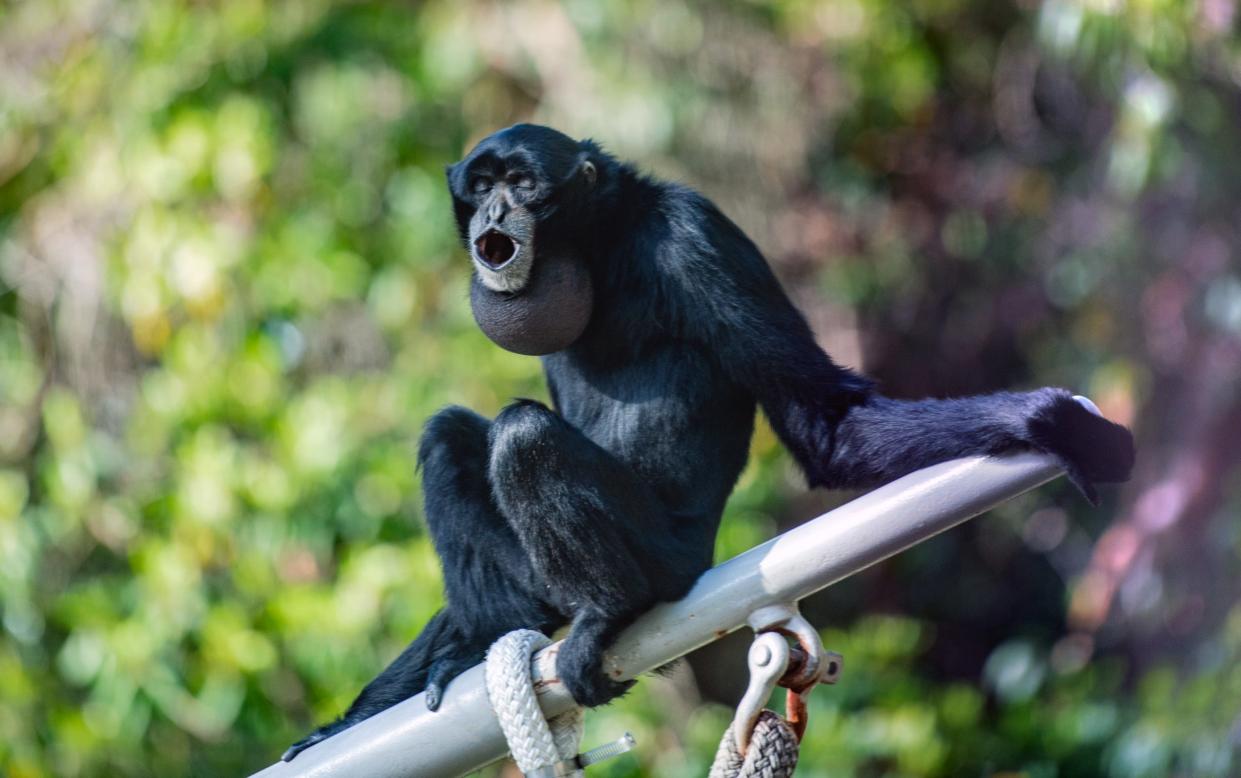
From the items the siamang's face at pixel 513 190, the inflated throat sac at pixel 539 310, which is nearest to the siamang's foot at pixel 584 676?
the inflated throat sac at pixel 539 310

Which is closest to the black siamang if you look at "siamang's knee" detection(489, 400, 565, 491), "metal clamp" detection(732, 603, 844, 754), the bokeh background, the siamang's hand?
"siamang's knee" detection(489, 400, 565, 491)

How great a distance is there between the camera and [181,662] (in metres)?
4.96

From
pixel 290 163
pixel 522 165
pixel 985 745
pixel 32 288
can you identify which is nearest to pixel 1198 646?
pixel 985 745

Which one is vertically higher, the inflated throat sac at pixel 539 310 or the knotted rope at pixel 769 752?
the inflated throat sac at pixel 539 310

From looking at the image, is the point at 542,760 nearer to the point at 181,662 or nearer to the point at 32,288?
the point at 181,662

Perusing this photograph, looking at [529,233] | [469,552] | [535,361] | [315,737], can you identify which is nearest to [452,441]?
[469,552]

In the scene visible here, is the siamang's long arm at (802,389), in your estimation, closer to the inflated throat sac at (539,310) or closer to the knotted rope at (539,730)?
the inflated throat sac at (539,310)

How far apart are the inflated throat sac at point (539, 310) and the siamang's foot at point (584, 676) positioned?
61cm

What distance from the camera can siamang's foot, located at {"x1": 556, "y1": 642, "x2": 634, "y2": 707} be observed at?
2.35m

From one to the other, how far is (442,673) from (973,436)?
41.7 inches

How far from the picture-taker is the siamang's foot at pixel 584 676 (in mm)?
2350

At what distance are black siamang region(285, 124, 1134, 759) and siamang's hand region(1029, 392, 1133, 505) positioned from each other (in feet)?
0.43

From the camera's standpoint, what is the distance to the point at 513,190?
2863mm

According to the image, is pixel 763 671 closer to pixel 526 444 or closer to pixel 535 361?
pixel 526 444
